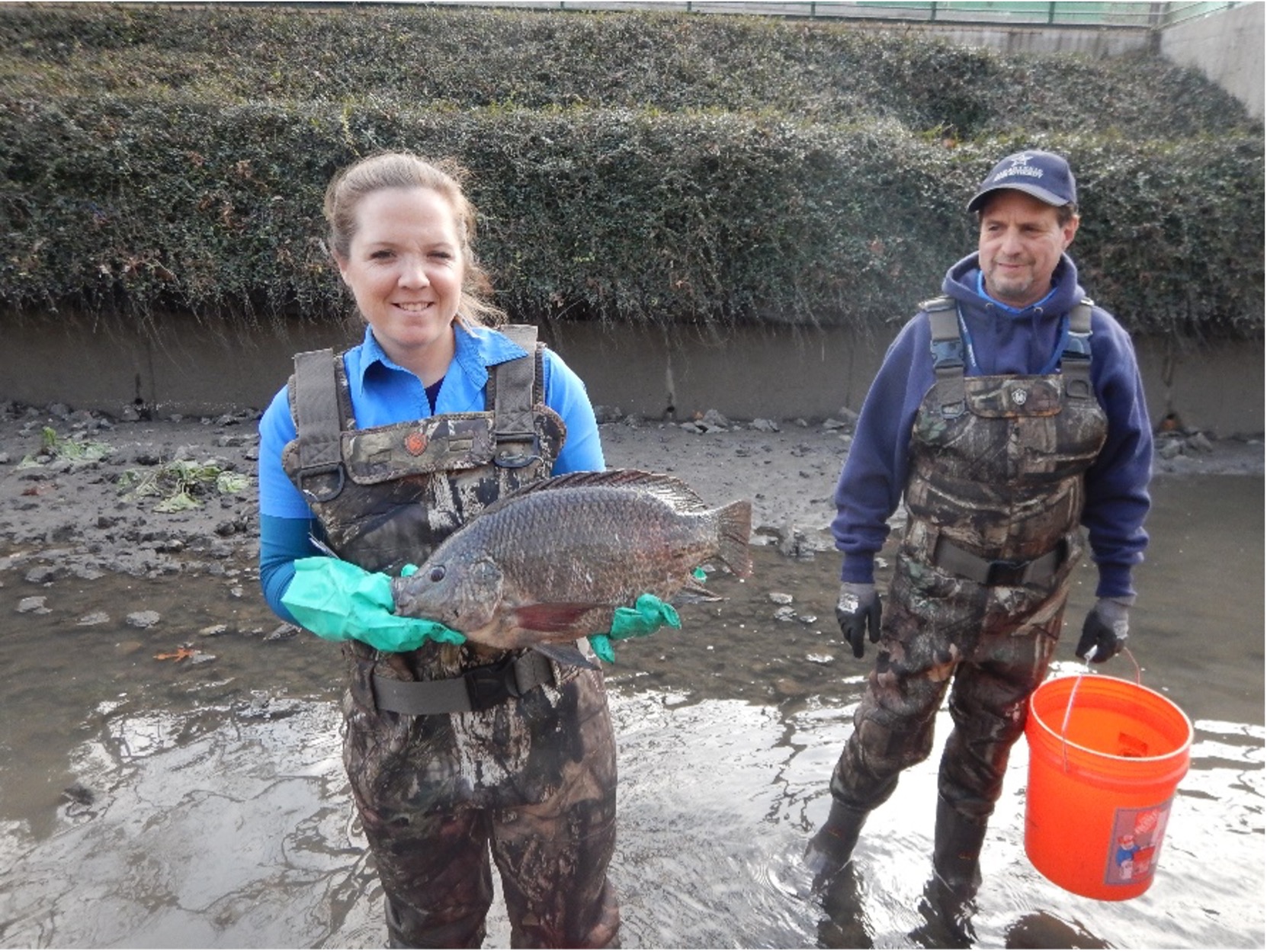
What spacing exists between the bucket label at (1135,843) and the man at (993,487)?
1.65 feet

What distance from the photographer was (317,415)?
2131 mm

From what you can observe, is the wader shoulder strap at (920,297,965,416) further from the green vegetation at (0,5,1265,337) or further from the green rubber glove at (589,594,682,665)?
the green vegetation at (0,5,1265,337)

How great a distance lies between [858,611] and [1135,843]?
1103mm

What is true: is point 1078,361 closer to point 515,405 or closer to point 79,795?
point 515,405

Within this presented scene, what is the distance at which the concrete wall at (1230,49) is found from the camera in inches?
452

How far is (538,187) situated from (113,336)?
422cm

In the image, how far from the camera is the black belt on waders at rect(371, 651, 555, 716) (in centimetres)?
217

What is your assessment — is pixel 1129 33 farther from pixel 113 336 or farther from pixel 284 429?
pixel 284 429

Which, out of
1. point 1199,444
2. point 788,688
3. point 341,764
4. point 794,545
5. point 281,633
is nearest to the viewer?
point 341,764

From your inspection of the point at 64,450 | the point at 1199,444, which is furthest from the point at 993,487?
the point at 64,450

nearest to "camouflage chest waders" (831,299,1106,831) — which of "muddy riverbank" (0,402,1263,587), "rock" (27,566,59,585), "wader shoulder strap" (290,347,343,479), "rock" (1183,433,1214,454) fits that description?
"wader shoulder strap" (290,347,343,479)

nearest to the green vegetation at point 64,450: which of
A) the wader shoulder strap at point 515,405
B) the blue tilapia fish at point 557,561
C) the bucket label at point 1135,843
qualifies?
the wader shoulder strap at point 515,405

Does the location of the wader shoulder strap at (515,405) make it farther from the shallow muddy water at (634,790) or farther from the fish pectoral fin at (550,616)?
the shallow muddy water at (634,790)

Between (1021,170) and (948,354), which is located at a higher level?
(1021,170)
